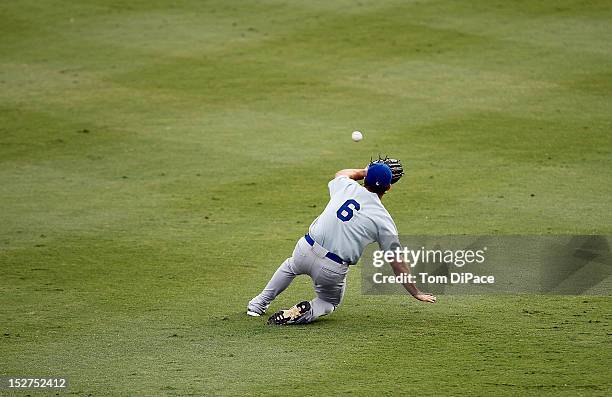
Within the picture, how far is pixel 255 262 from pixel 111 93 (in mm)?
7253

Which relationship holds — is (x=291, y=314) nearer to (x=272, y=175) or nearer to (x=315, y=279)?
(x=315, y=279)

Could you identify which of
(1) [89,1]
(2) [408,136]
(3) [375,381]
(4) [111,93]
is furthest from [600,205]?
(1) [89,1]

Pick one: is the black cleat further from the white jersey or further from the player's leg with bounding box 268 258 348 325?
the white jersey

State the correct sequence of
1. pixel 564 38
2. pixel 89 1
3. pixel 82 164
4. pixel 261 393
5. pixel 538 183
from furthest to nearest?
1. pixel 89 1
2. pixel 564 38
3. pixel 82 164
4. pixel 538 183
5. pixel 261 393

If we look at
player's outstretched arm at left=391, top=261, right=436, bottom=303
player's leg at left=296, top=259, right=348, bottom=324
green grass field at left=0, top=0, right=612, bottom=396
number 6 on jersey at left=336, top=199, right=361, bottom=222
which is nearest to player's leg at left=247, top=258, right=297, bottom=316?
green grass field at left=0, top=0, right=612, bottom=396

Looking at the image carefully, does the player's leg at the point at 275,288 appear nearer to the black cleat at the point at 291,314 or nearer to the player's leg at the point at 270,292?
the player's leg at the point at 270,292

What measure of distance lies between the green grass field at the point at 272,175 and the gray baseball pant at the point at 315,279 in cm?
16

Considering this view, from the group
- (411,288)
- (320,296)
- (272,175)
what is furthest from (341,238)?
(272,175)

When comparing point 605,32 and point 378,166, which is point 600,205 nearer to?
point 378,166

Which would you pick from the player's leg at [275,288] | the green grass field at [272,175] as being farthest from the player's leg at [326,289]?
the player's leg at [275,288]

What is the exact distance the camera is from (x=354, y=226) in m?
7.79

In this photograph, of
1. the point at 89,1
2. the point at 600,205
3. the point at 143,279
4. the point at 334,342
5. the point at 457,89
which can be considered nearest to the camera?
the point at 334,342

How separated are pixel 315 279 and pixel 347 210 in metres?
0.66

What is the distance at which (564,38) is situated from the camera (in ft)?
58.4
